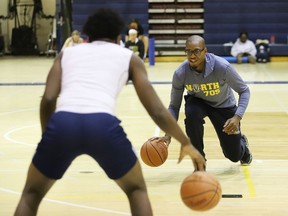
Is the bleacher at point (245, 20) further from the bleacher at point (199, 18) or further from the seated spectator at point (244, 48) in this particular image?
the seated spectator at point (244, 48)

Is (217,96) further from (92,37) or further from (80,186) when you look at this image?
(92,37)

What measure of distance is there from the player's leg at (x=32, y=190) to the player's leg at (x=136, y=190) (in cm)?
43

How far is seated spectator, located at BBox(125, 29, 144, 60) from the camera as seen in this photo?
64.1 ft

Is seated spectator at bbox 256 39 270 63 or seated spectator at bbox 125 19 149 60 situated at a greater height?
seated spectator at bbox 125 19 149 60

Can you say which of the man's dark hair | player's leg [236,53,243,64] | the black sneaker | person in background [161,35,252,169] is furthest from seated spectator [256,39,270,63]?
the man's dark hair

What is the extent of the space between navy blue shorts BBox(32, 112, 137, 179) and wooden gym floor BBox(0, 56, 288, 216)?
5.94 ft

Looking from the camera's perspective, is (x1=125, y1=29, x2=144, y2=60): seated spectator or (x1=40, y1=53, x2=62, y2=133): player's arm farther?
(x1=125, y1=29, x2=144, y2=60): seated spectator

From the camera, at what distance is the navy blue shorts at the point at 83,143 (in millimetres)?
3768

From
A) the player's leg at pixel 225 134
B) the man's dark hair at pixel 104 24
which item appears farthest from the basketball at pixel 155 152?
the man's dark hair at pixel 104 24

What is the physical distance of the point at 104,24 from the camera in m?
4.09

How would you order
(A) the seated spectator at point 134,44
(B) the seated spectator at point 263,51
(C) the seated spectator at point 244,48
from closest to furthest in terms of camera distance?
1. (A) the seated spectator at point 134,44
2. (C) the seated spectator at point 244,48
3. (B) the seated spectator at point 263,51

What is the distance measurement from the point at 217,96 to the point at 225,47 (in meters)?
15.6

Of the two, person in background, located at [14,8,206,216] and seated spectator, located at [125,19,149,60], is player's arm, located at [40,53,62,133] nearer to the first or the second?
person in background, located at [14,8,206,216]

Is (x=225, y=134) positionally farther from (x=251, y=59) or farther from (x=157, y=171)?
(x=251, y=59)
